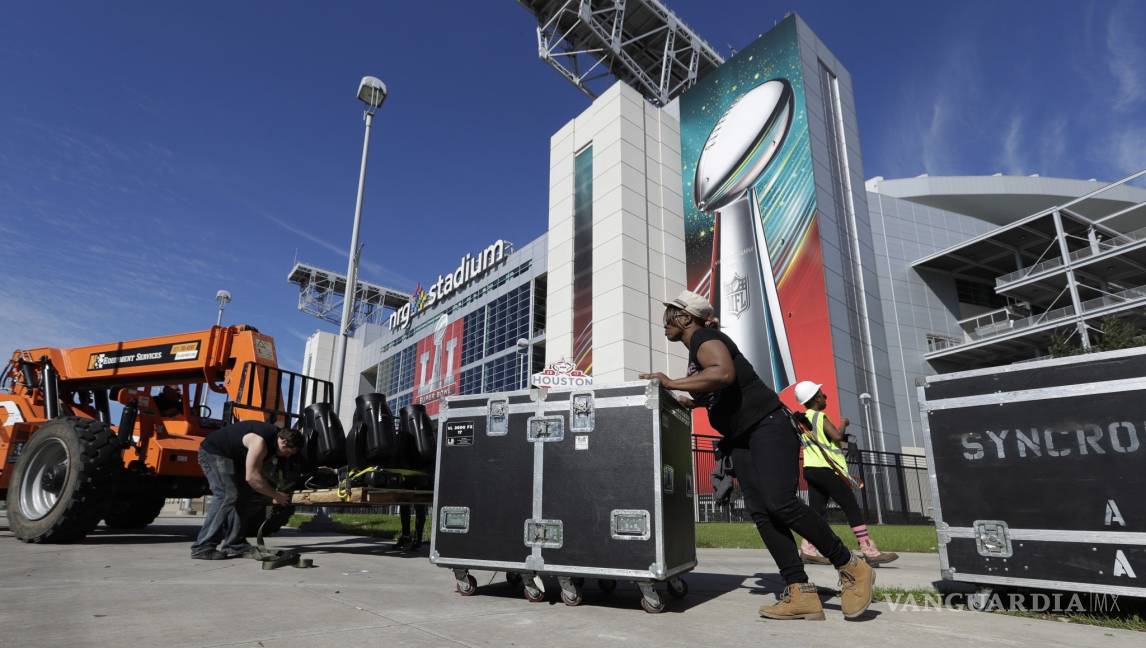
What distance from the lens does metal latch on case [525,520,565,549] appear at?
346cm

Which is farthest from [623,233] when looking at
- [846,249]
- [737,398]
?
[737,398]

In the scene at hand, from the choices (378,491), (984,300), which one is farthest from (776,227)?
(378,491)

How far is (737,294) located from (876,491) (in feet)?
29.8

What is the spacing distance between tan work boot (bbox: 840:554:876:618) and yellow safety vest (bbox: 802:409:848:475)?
79.2 inches

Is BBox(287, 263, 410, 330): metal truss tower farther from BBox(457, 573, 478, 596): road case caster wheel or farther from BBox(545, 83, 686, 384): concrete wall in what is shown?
BBox(457, 573, 478, 596): road case caster wheel

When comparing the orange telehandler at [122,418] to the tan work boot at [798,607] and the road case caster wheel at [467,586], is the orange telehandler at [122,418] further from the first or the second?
the tan work boot at [798,607]

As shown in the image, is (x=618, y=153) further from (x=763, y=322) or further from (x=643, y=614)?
(x=643, y=614)

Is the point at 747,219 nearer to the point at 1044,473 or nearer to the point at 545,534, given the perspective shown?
the point at 1044,473

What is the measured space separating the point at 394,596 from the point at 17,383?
8.53 m

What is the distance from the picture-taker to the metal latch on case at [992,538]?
327 cm

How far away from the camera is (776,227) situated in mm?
24344

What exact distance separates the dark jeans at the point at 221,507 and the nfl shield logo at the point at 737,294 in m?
21.3

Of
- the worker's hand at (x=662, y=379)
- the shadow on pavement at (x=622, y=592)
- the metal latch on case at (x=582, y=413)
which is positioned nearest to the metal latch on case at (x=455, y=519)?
the shadow on pavement at (x=622, y=592)

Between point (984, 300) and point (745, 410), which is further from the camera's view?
point (984, 300)
